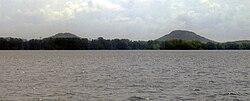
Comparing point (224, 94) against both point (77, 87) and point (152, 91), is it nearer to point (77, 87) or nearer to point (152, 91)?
point (152, 91)

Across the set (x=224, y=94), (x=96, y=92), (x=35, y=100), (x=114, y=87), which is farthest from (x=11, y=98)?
(x=224, y=94)

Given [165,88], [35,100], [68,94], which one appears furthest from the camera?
[165,88]

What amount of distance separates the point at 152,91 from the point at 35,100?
8.82 meters

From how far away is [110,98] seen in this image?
27031mm

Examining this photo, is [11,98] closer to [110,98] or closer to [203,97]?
[110,98]

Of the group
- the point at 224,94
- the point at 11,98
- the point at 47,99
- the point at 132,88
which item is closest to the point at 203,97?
the point at 224,94

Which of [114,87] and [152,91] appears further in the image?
[114,87]

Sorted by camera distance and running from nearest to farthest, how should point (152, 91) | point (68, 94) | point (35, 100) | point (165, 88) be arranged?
point (35, 100), point (68, 94), point (152, 91), point (165, 88)

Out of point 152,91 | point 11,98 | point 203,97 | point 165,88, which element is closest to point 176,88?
point 165,88

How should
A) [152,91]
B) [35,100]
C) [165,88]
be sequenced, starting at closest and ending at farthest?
[35,100]
[152,91]
[165,88]

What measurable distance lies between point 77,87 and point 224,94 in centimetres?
1152

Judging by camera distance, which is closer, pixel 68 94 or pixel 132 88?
pixel 68 94

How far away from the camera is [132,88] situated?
1300 inches

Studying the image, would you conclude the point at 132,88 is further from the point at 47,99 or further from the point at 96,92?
the point at 47,99
